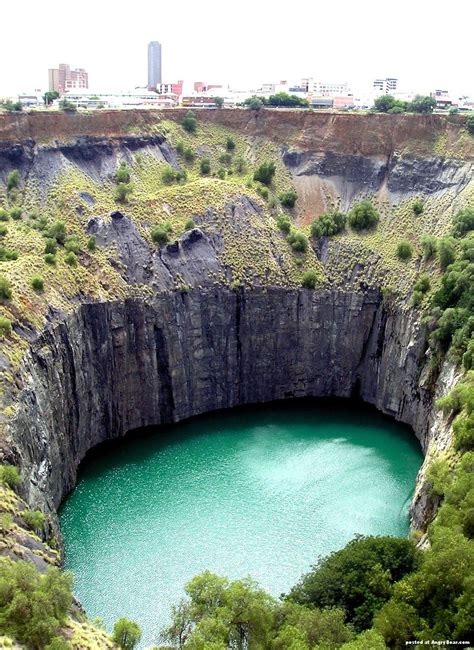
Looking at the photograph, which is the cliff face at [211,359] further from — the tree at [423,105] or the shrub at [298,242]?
the tree at [423,105]

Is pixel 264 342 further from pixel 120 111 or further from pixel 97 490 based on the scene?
pixel 120 111

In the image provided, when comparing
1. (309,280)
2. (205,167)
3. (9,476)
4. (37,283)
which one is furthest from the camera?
(205,167)

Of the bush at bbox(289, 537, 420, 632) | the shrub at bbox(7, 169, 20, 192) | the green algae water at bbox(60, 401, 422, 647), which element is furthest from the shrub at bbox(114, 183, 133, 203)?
the bush at bbox(289, 537, 420, 632)

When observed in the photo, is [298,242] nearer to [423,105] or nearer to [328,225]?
[328,225]

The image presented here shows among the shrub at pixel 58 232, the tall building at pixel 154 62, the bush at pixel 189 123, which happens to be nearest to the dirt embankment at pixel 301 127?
the bush at pixel 189 123

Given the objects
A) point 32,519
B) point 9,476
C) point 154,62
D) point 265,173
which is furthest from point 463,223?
point 154,62

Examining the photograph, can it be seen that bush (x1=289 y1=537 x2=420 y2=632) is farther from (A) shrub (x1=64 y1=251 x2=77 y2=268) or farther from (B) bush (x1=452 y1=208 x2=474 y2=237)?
(B) bush (x1=452 y1=208 x2=474 y2=237)
